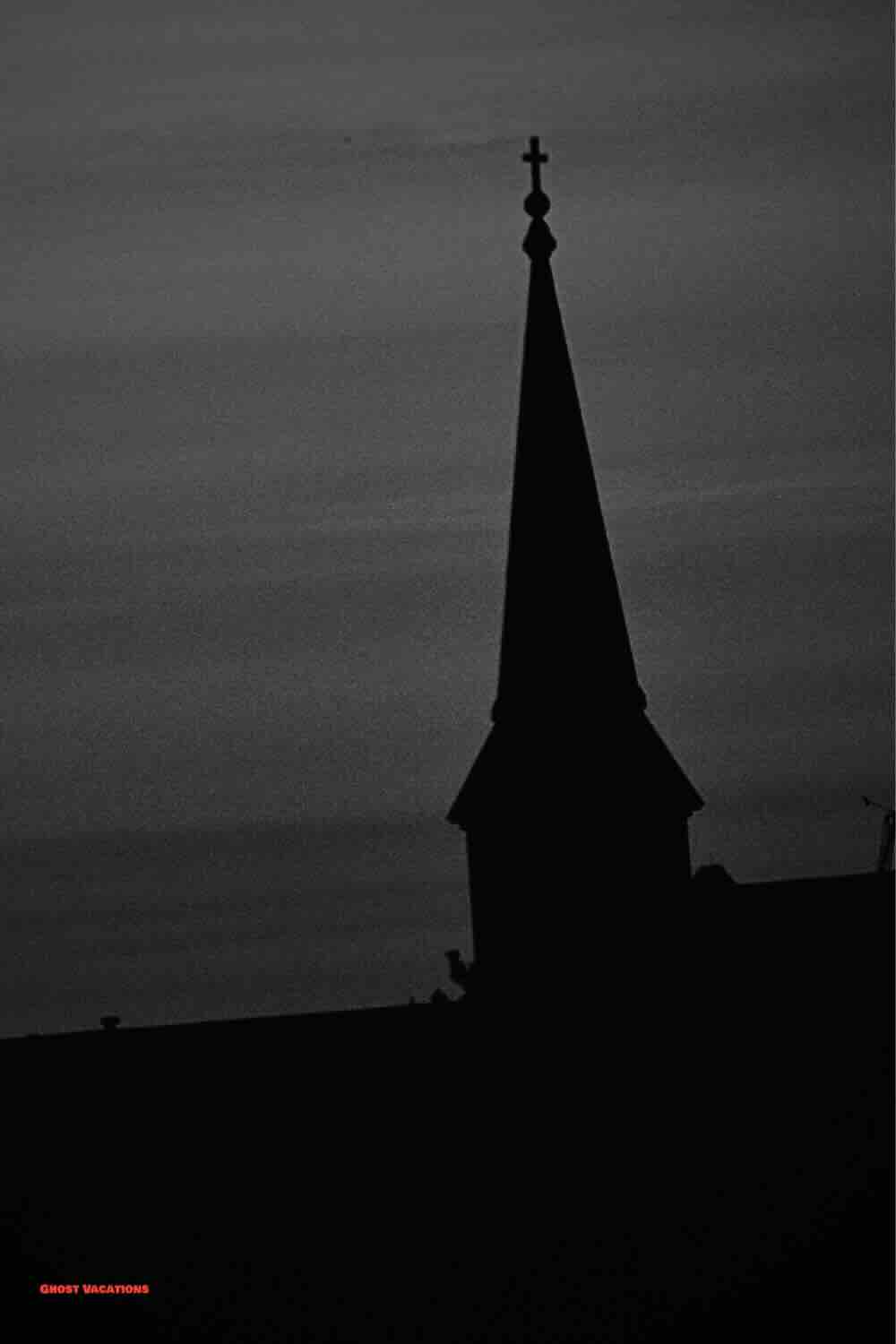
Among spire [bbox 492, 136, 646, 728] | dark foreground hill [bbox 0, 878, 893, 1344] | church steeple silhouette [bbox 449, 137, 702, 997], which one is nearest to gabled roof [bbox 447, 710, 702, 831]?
church steeple silhouette [bbox 449, 137, 702, 997]

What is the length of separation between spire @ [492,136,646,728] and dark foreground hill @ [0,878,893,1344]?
3304 mm

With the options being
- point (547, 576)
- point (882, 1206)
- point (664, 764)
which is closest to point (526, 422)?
point (547, 576)

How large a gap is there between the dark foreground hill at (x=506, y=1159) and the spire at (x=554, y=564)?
10.8ft

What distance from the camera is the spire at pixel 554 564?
39.8 metres

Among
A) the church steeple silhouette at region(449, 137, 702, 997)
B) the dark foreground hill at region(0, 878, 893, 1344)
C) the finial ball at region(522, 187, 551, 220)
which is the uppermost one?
the finial ball at region(522, 187, 551, 220)

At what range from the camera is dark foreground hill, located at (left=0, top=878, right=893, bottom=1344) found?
130ft

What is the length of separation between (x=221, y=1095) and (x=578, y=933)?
6977mm

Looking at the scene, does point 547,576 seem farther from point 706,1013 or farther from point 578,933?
point 706,1013

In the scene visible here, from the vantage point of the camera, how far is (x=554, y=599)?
3991 cm

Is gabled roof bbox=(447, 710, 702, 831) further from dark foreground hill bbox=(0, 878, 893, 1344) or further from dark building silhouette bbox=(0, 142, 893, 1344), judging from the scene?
dark foreground hill bbox=(0, 878, 893, 1344)

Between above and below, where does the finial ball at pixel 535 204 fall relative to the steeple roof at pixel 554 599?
above

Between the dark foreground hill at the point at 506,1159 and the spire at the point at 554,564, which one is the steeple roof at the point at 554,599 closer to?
the spire at the point at 554,564

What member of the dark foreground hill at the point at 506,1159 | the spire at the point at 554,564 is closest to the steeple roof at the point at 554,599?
the spire at the point at 554,564

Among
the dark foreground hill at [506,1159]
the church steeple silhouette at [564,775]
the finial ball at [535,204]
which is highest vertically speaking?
the finial ball at [535,204]
